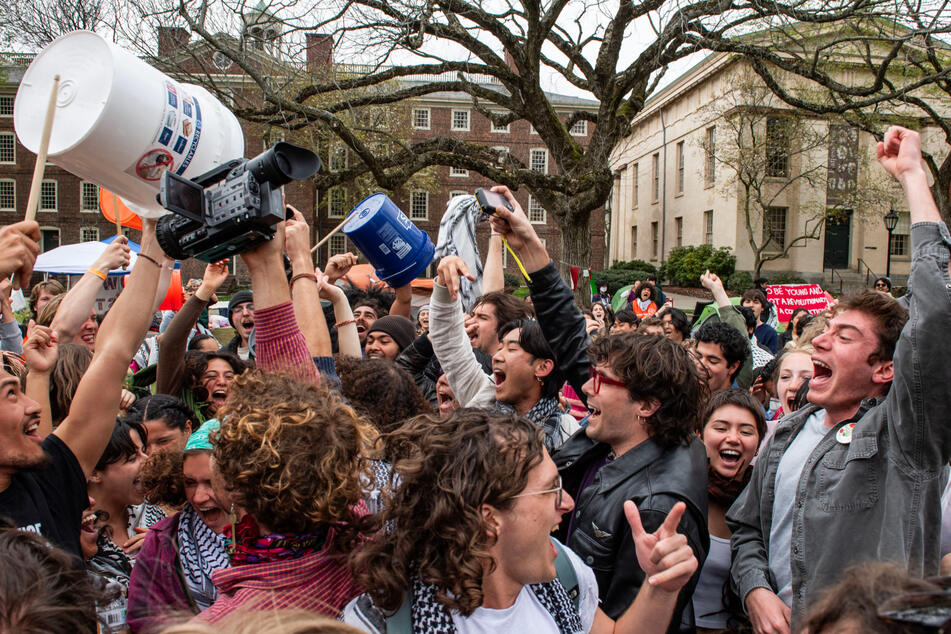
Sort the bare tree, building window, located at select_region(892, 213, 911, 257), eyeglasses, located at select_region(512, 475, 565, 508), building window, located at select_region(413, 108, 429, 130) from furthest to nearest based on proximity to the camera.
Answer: building window, located at select_region(413, 108, 429, 130)
building window, located at select_region(892, 213, 911, 257)
the bare tree
eyeglasses, located at select_region(512, 475, 565, 508)

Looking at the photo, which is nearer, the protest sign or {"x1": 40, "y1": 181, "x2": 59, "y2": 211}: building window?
the protest sign

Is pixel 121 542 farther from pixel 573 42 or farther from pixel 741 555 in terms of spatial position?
pixel 573 42

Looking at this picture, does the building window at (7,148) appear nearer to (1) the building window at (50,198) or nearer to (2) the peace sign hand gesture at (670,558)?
(1) the building window at (50,198)

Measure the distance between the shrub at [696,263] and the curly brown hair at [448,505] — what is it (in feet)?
104


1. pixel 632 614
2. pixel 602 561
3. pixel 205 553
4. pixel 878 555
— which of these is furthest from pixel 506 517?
pixel 878 555

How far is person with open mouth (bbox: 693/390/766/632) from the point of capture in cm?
285

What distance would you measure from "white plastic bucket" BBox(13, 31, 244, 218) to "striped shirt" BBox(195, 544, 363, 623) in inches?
66.2

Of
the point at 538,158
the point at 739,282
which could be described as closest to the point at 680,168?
the point at 538,158

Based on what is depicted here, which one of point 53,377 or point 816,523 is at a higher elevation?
point 53,377

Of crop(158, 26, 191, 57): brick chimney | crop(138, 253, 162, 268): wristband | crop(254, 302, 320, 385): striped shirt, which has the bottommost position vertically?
crop(254, 302, 320, 385): striped shirt

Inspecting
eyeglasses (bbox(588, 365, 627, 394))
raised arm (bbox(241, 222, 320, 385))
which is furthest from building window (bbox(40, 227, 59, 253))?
eyeglasses (bbox(588, 365, 627, 394))

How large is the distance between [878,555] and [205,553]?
6.84 ft

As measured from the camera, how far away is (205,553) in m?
2.21

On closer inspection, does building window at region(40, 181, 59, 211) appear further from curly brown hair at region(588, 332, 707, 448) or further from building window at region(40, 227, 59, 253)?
curly brown hair at region(588, 332, 707, 448)
